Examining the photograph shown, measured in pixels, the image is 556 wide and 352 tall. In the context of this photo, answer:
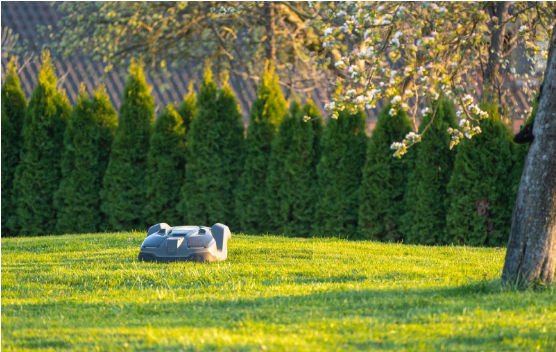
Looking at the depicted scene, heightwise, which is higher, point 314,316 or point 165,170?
point 165,170

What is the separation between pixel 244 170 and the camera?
10.4 metres

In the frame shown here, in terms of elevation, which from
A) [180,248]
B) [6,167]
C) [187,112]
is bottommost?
[180,248]

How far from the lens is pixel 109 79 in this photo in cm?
1545

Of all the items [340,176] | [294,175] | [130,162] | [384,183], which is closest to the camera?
[384,183]

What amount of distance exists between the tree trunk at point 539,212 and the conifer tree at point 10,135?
855 centimetres

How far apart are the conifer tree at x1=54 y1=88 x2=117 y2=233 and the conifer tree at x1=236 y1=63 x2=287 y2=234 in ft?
7.87

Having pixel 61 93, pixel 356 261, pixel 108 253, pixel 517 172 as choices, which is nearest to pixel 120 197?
pixel 61 93

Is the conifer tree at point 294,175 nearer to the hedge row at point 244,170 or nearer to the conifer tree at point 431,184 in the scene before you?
the hedge row at point 244,170

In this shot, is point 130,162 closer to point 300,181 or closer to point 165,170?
point 165,170

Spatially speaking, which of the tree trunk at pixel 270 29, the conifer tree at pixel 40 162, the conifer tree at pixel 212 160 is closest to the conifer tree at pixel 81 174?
the conifer tree at pixel 40 162

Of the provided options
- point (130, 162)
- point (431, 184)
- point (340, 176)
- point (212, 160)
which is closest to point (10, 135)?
point (130, 162)

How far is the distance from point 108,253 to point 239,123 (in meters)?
3.97

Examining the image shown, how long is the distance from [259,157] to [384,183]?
1.97 metres

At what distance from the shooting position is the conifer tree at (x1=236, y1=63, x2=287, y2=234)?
33.4 ft
